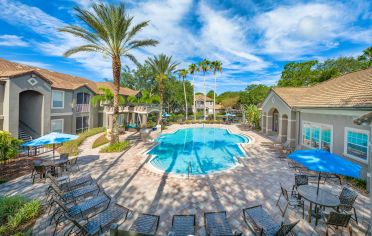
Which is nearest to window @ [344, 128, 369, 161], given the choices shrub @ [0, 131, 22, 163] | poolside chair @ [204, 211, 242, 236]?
poolside chair @ [204, 211, 242, 236]

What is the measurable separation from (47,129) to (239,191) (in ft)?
74.2

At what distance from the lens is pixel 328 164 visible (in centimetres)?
619

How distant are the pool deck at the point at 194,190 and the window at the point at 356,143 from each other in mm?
2840

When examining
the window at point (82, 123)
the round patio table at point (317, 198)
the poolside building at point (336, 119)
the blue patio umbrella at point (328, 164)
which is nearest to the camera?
the blue patio umbrella at point (328, 164)

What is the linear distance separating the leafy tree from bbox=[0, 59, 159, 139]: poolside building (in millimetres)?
42729

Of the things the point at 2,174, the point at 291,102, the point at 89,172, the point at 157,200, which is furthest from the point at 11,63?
the point at 291,102

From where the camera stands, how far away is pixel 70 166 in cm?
1243

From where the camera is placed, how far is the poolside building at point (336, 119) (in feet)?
35.5

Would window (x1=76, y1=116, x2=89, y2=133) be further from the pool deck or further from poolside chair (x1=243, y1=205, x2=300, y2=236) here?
poolside chair (x1=243, y1=205, x2=300, y2=236)

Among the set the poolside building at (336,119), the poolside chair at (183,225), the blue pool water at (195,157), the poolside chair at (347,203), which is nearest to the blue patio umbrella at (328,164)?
the poolside chair at (347,203)

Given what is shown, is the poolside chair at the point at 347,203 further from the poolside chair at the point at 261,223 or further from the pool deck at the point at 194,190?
the poolside chair at the point at 261,223

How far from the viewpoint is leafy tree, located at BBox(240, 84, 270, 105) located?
61.4m

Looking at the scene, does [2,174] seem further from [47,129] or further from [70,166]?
[47,129]

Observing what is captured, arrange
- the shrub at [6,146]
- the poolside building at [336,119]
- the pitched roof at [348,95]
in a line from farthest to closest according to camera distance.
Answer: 1. the shrub at [6,146]
2. the pitched roof at [348,95]
3. the poolside building at [336,119]
